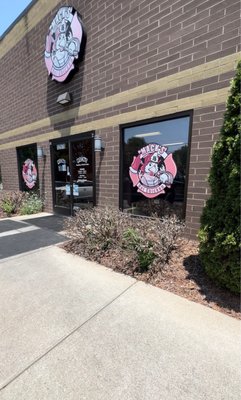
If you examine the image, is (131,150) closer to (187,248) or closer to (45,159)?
(187,248)

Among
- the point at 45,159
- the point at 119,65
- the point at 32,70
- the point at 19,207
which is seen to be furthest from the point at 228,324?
the point at 32,70

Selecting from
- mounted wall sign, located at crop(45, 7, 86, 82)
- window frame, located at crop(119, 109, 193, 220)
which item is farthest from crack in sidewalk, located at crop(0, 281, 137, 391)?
mounted wall sign, located at crop(45, 7, 86, 82)

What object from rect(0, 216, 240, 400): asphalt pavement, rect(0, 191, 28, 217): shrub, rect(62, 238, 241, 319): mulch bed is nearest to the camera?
rect(0, 216, 240, 400): asphalt pavement

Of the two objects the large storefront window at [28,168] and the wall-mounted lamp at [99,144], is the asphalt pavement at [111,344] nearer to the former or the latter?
the wall-mounted lamp at [99,144]

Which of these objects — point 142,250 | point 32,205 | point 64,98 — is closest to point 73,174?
point 64,98

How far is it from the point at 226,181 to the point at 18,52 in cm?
872

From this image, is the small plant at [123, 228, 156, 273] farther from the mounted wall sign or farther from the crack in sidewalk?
the mounted wall sign

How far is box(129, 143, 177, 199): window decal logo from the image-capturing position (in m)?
4.32

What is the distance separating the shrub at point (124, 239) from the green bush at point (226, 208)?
682 mm

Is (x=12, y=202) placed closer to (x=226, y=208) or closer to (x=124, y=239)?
(x=124, y=239)

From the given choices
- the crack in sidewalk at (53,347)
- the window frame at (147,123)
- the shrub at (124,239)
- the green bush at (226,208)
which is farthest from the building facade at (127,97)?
the crack in sidewalk at (53,347)

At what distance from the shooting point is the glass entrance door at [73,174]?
233 inches

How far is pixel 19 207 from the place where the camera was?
777cm

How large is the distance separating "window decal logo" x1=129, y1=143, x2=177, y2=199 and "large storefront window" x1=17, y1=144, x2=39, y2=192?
179 inches
